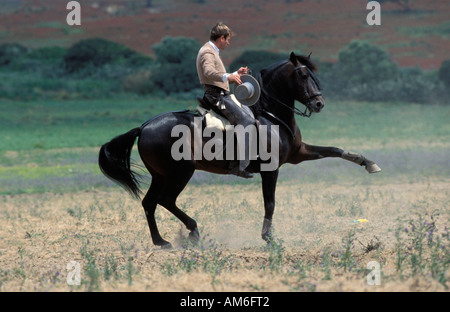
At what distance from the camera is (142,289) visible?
597 cm

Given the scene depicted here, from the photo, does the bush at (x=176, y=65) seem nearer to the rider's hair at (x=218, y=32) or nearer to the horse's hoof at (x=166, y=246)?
the rider's hair at (x=218, y=32)

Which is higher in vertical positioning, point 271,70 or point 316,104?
point 271,70

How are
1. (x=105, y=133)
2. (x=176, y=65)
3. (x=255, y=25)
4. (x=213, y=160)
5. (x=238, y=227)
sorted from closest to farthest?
(x=213, y=160), (x=238, y=227), (x=105, y=133), (x=176, y=65), (x=255, y=25)

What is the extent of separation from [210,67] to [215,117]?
606 millimetres

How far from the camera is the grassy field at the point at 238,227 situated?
21.4ft

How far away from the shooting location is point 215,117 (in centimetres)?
Answer: 833

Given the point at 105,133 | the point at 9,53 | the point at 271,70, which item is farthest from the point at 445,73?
the point at 271,70

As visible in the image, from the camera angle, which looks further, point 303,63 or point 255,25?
point 255,25

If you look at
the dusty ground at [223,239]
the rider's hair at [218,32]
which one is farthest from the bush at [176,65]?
the rider's hair at [218,32]

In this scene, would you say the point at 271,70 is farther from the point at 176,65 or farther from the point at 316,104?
the point at 176,65

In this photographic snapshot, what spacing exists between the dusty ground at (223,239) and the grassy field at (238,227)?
0.8 inches

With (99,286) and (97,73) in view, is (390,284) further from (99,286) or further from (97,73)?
(97,73)

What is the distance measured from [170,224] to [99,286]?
3964mm
